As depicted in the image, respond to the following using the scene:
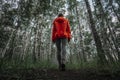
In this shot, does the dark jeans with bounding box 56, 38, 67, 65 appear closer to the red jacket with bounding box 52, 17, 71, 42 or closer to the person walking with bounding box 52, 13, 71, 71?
the person walking with bounding box 52, 13, 71, 71

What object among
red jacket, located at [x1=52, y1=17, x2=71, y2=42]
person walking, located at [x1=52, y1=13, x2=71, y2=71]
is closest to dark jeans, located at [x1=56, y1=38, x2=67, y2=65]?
person walking, located at [x1=52, y1=13, x2=71, y2=71]

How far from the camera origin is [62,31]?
555 cm

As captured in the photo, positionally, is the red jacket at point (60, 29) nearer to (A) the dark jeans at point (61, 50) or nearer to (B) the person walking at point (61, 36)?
(B) the person walking at point (61, 36)

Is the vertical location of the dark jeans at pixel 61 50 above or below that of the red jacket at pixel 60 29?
below

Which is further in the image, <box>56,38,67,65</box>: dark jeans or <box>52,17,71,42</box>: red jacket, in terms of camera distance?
<box>52,17,71,42</box>: red jacket

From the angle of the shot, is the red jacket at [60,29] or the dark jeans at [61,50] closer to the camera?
the dark jeans at [61,50]

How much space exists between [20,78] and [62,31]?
2.59 metres

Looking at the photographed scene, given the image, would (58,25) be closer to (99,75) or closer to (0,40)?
(99,75)

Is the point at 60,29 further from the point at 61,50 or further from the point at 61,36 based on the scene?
the point at 61,50

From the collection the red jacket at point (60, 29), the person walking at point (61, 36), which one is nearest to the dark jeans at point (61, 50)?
the person walking at point (61, 36)

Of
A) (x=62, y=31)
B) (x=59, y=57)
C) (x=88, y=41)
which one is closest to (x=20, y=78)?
(x=59, y=57)

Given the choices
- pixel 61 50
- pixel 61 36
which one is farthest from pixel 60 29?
pixel 61 50

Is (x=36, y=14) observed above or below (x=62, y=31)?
above

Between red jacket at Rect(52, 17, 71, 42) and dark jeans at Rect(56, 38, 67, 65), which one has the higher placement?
red jacket at Rect(52, 17, 71, 42)
